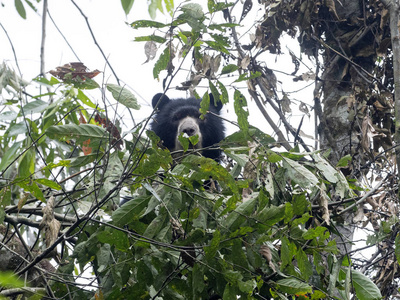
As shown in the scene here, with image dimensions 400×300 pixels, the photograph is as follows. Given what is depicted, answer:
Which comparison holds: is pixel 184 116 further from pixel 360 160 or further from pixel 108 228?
pixel 108 228

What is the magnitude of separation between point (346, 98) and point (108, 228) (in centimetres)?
238

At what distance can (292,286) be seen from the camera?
80.4 inches

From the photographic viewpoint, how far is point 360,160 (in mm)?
3523

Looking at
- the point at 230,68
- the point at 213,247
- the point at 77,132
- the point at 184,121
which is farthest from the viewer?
the point at 184,121

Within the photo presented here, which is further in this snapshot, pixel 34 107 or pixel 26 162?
pixel 26 162

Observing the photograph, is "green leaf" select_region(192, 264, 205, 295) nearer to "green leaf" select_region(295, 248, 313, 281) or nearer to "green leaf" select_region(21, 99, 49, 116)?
"green leaf" select_region(295, 248, 313, 281)

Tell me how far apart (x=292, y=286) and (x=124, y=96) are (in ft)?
3.65

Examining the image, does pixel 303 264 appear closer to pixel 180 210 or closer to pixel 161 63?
pixel 180 210

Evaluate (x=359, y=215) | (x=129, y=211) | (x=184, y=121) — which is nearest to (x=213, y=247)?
(x=129, y=211)

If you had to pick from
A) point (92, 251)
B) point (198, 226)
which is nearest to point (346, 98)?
point (198, 226)

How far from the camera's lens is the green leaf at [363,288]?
2.24 meters

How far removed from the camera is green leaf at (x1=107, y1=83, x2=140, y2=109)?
2.17 m

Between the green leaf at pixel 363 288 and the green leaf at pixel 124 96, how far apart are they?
51.4 inches

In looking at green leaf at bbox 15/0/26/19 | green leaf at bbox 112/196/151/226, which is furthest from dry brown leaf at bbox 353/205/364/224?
green leaf at bbox 15/0/26/19
